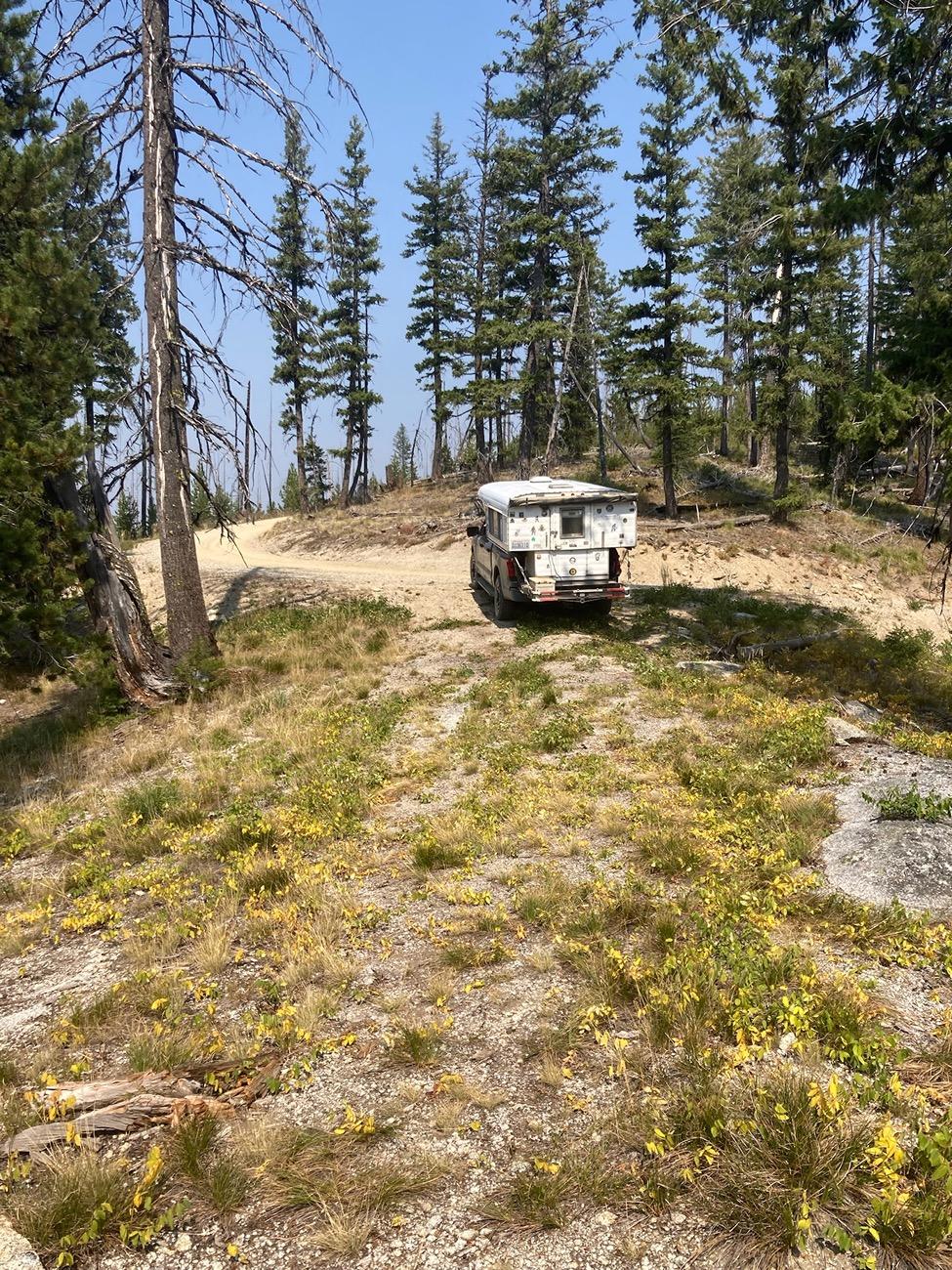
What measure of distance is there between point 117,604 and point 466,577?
428 inches

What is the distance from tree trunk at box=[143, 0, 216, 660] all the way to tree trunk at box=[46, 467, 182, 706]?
2.60ft

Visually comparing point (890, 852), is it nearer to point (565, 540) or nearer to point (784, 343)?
point (565, 540)

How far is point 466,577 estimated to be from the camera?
72.4 ft

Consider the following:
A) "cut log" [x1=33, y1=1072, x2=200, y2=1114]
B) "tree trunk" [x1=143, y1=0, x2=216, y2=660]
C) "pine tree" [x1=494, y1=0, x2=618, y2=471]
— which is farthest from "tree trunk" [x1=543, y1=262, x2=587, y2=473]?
"cut log" [x1=33, y1=1072, x2=200, y2=1114]

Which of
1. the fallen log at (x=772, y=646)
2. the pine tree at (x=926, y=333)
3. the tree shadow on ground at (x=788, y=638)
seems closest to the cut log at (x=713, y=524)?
the tree shadow on ground at (x=788, y=638)

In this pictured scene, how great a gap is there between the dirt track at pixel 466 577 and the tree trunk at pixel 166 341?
Answer: 484 centimetres

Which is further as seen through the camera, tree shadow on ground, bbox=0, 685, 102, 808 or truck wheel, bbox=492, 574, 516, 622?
truck wheel, bbox=492, 574, 516, 622

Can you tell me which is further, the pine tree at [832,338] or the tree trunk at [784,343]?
the tree trunk at [784,343]

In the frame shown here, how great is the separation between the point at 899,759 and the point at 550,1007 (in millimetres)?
6056

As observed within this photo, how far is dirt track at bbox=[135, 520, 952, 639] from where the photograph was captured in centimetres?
1995

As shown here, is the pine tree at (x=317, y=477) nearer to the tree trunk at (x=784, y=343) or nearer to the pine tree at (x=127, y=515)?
the pine tree at (x=127, y=515)

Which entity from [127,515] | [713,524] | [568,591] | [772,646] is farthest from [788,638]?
[127,515]

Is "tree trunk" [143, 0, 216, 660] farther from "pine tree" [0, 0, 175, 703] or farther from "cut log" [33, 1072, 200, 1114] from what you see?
"cut log" [33, 1072, 200, 1114]

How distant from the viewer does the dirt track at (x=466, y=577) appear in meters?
20.0
